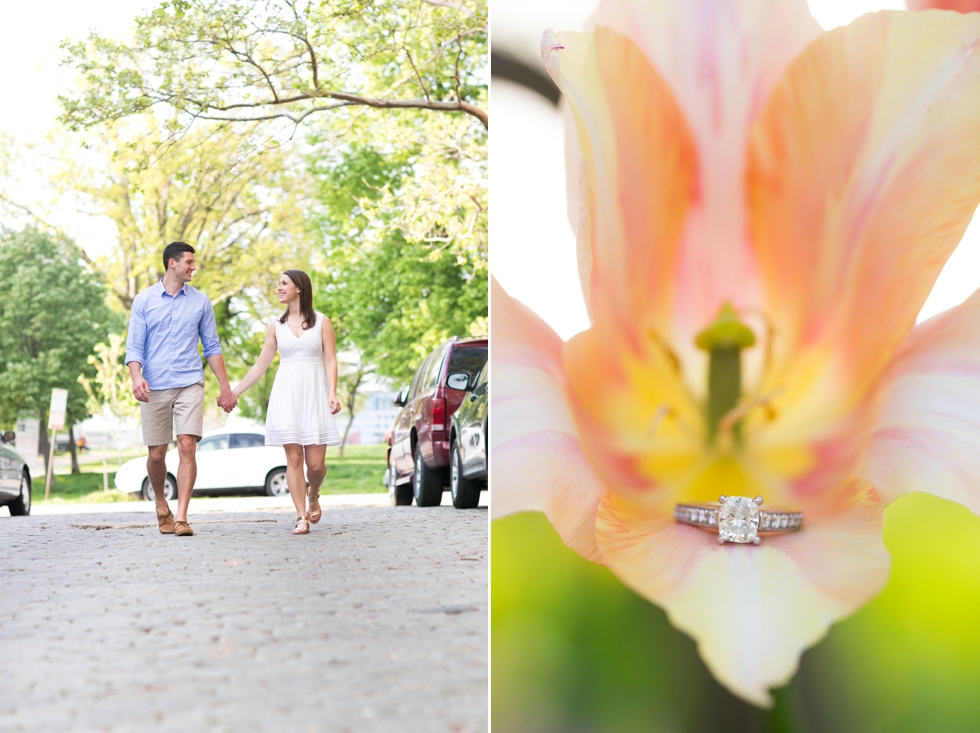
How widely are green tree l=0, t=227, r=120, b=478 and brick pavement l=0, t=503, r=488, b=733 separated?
2360 centimetres

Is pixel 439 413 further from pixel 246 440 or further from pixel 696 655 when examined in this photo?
pixel 246 440

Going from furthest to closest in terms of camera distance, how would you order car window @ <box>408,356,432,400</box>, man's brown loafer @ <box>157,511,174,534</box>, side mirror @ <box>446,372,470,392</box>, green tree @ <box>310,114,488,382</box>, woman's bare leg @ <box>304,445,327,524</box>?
green tree @ <box>310,114,488,382</box>, car window @ <box>408,356,432,400</box>, side mirror @ <box>446,372,470,392</box>, man's brown loafer @ <box>157,511,174,534</box>, woman's bare leg @ <box>304,445,327,524</box>

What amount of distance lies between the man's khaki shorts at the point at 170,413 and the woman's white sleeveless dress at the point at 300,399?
0.50 m

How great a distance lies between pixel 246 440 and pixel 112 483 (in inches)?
483

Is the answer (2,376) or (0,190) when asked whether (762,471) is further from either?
(2,376)

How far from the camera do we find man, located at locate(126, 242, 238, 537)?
7.13m

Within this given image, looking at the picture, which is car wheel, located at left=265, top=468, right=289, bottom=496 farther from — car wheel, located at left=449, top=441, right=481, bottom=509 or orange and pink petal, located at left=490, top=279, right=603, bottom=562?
orange and pink petal, located at left=490, top=279, right=603, bottom=562

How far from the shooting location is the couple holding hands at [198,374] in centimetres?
715

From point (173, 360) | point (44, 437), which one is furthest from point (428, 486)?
point (44, 437)

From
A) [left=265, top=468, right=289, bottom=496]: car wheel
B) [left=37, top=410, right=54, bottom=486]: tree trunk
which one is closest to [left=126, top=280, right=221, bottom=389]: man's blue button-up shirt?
[left=265, top=468, right=289, bottom=496]: car wheel

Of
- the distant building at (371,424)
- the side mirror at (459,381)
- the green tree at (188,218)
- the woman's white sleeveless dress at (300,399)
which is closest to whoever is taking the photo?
the woman's white sleeveless dress at (300,399)

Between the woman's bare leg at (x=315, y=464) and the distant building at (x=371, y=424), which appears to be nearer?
the woman's bare leg at (x=315, y=464)

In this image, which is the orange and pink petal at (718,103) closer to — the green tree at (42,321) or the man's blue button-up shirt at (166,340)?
the man's blue button-up shirt at (166,340)

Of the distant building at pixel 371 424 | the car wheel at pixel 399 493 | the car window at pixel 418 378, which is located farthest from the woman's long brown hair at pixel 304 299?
the distant building at pixel 371 424
